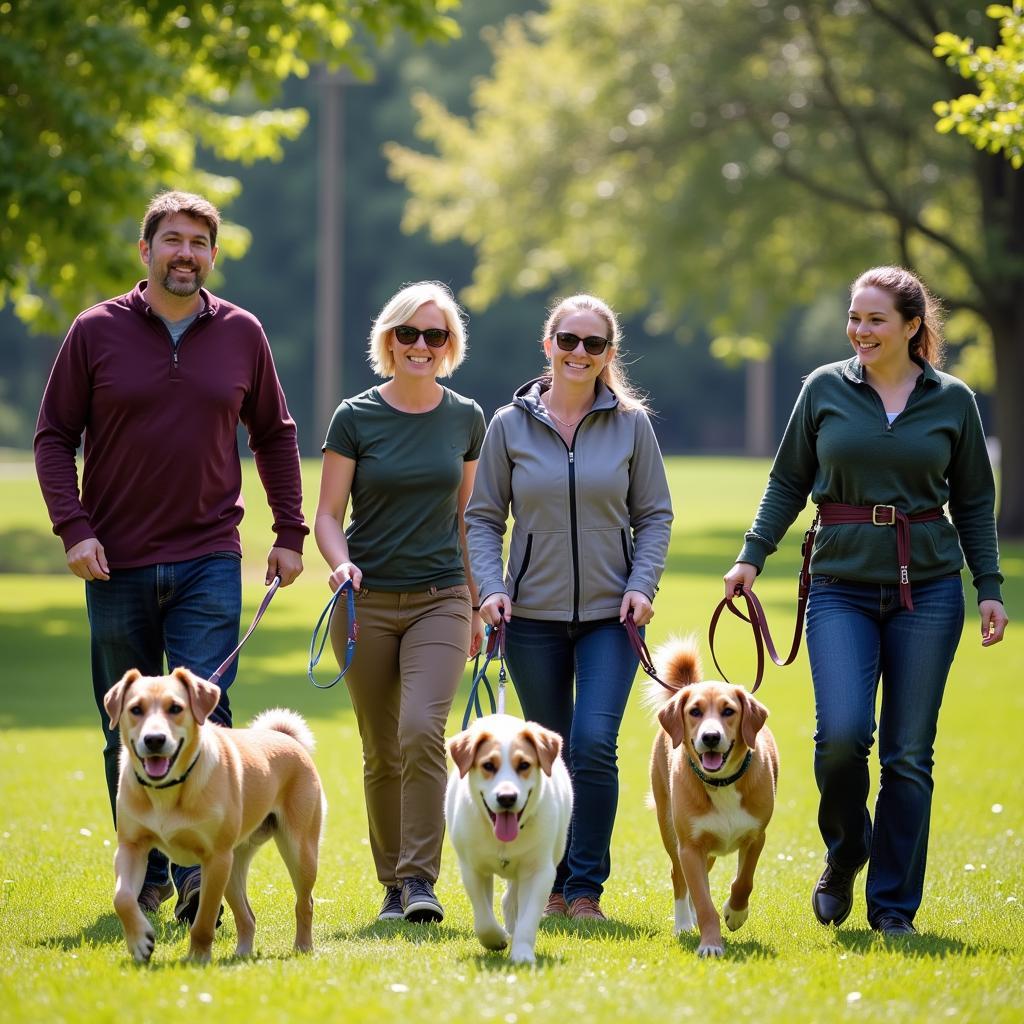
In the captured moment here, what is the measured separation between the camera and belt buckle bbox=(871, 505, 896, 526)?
6504mm

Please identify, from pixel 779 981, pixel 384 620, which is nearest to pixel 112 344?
pixel 384 620

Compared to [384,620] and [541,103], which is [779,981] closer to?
[384,620]

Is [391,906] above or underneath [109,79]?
underneath

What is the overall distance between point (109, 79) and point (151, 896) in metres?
12.8

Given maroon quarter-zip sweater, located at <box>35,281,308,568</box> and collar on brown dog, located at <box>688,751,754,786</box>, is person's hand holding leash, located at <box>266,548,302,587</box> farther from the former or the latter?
collar on brown dog, located at <box>688,751,754,786</box>

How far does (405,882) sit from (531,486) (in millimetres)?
1725

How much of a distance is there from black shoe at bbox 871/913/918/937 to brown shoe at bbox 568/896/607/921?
3.64ft

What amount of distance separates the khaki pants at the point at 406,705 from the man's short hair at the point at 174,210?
5.58 feet

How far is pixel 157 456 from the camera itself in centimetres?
671

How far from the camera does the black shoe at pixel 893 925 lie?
6.47m

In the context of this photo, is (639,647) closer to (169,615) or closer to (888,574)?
(888,574)

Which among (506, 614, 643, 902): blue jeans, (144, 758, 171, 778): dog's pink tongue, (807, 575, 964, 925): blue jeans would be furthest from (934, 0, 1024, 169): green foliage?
→ (144, 758, 171, 778): dog's pink tongue

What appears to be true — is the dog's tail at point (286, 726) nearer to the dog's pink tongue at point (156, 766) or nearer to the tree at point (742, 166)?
the dog's pink tongue at point (156, 766)

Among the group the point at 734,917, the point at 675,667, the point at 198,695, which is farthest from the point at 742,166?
the point at 198,695
